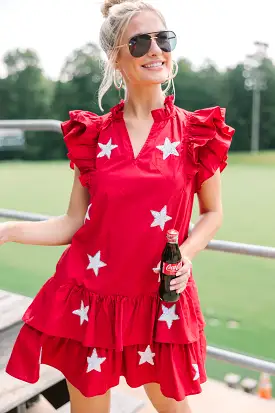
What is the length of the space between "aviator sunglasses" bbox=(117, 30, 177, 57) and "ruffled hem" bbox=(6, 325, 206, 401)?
0.78m

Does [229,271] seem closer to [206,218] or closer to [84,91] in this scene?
[206,218]

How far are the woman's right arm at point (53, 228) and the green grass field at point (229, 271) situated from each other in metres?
2.73

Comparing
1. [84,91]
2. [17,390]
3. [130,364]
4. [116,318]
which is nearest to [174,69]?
[116,318]

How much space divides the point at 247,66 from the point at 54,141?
1397 cm

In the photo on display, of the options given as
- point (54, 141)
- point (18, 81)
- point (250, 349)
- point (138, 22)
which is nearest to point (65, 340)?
point (138, 22)

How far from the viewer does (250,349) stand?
16.1 feet

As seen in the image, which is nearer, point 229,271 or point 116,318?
point 116,318

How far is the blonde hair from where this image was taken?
1344mm

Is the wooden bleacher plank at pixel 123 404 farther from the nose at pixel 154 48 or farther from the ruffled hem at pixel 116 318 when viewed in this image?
the nose at pixel 154 48

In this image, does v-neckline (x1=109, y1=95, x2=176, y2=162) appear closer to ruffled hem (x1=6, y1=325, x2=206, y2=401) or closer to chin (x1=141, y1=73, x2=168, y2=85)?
chin (x1=141, y1=73, x2=168, y2=85)

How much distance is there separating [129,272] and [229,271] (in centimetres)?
682

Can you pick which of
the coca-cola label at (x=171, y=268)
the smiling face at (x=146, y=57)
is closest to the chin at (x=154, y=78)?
the smiling face at (x=146, y=57)

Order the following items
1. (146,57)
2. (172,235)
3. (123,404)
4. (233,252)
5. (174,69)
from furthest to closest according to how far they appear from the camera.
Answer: (123,404)
(233,252)
(174,69)
(146,57)
(172,235)

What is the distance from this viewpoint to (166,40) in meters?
1.34
